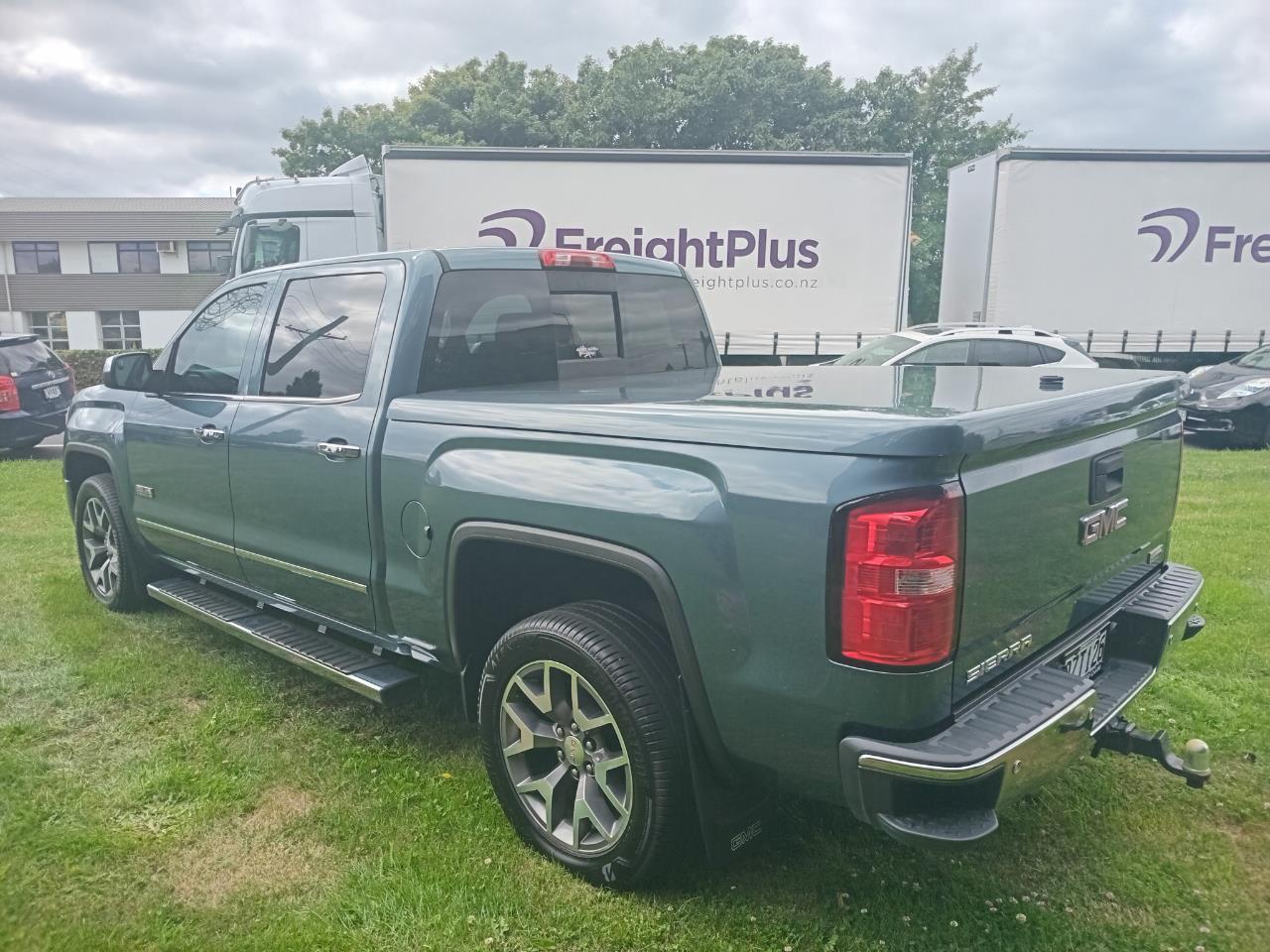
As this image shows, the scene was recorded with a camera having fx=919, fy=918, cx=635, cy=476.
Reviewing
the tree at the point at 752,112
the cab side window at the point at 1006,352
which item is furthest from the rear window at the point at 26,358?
the tree at the point at 752,112

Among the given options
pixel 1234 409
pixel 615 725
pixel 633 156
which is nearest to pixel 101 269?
pixel 633 156

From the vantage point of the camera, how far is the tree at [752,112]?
30.9 meters

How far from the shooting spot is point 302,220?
1277cm

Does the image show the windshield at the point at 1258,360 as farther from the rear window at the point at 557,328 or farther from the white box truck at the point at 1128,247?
the rear window at the point at 557,328

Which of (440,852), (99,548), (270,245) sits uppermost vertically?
(270,245)

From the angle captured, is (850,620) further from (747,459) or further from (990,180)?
(990,180)

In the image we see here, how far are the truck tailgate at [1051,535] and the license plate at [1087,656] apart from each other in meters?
0.06

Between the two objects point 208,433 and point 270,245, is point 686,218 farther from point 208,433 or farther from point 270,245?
point 208,433

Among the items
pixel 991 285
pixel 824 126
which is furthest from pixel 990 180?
pixel 824 126

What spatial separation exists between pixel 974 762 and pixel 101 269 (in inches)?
1791

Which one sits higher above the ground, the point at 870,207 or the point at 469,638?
the point at 870,207

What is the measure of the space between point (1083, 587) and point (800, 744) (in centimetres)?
105

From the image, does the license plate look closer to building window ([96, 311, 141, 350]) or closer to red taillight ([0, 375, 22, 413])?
red taillight ([0, 375, 22, 413])

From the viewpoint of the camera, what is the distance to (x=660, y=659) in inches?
99.1
